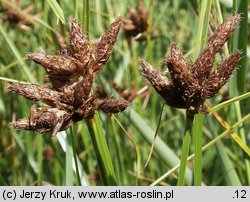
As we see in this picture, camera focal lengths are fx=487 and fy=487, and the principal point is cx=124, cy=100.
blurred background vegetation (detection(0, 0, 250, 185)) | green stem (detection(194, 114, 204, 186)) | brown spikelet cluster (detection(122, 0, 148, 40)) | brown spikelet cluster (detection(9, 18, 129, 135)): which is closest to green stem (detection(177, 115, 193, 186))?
green stem (detection(194, 114, 204, 186))

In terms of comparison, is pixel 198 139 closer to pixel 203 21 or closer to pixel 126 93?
pixel 203 21

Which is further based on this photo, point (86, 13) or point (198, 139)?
point (86, 13)

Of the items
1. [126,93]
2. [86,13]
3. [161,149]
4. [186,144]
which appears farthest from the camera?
[126,93]

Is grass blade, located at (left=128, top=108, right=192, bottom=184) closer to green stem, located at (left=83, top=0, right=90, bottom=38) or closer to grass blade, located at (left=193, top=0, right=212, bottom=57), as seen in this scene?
grass blade, located at (left=193, top=0, right=212, bottom=57)

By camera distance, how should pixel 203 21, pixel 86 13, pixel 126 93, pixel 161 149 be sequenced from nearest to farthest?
pixel 86 13, pixel 203 21, pixel 161 149, pixel 126 93

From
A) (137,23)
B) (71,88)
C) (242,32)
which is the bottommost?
(71,88)

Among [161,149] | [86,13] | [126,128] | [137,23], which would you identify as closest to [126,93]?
[126,128]

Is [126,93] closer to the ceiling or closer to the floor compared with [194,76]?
closer to the ceiling

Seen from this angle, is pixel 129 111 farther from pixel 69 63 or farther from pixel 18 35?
pixel 18 35

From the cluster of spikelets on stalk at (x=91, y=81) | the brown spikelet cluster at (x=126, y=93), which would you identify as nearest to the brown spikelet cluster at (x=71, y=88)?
the cluster of spikelets on stalk at (x=91, y=81)
